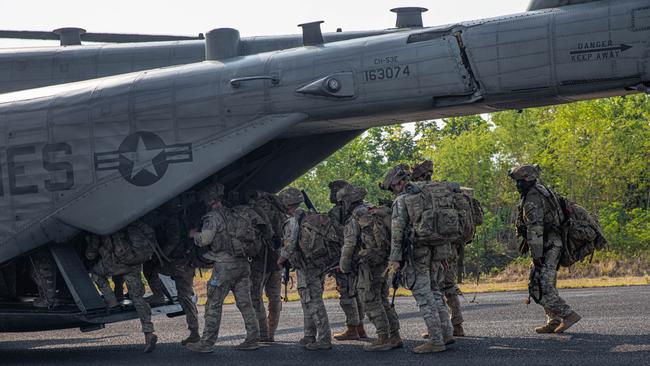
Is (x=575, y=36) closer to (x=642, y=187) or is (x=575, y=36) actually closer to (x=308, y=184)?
(x=642, y=187)

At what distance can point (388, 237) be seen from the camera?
9508 mm

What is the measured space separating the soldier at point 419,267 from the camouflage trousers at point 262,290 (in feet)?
7.45

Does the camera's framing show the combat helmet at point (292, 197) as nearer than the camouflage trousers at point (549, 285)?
No

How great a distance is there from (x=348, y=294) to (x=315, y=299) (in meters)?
0.53

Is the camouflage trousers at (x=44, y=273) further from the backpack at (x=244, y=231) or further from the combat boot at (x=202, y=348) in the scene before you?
the backpack at (x=244, y=231)

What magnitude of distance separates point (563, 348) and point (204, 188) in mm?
4427

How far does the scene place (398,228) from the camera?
357 inches

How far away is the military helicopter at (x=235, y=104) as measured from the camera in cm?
941

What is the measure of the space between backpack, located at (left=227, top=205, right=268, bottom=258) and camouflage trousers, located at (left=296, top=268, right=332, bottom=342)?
0.63 metres

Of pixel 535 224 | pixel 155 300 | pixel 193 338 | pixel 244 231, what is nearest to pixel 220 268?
pixel 244 231

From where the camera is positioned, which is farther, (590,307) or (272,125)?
(590,307)

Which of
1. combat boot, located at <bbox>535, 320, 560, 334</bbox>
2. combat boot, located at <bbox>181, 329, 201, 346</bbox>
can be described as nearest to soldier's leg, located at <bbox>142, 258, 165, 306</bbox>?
combat boot, located at <bbox>181, 329, 201, 346</bbox>

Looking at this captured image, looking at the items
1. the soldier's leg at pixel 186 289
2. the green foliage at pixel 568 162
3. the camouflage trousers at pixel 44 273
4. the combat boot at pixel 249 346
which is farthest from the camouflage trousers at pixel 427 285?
the green foliage at pixel 568 162

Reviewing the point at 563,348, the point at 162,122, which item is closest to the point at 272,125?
the point at 162,122
